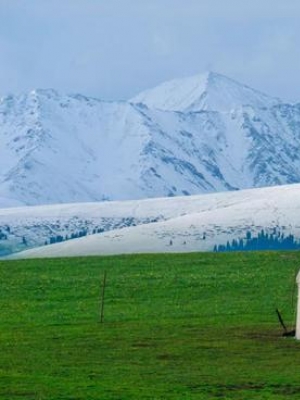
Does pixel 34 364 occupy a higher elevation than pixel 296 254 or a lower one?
lower

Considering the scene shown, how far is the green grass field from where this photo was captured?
48344 mm

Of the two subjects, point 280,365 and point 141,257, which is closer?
point 280,365

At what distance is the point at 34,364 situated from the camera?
53.8 meters

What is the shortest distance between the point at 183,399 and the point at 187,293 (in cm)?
4230

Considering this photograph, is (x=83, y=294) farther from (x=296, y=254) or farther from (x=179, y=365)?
(x=179, y=365)

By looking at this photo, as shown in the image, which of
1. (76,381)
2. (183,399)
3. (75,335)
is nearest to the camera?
(183,399)

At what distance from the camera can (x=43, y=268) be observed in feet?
357

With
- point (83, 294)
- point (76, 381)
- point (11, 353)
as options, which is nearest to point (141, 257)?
point (83, 294)

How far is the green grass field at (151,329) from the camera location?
4834 centimetres

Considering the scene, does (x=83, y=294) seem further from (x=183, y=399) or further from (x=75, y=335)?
(x=183, y=399)

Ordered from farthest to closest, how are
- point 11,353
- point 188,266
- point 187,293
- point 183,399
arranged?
point 188,266
point 187,293
point 11,353
point 183,399

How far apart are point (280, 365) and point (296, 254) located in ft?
191

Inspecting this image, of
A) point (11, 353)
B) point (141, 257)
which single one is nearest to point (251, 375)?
point (11, 353)

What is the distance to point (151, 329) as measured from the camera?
6650 cm
